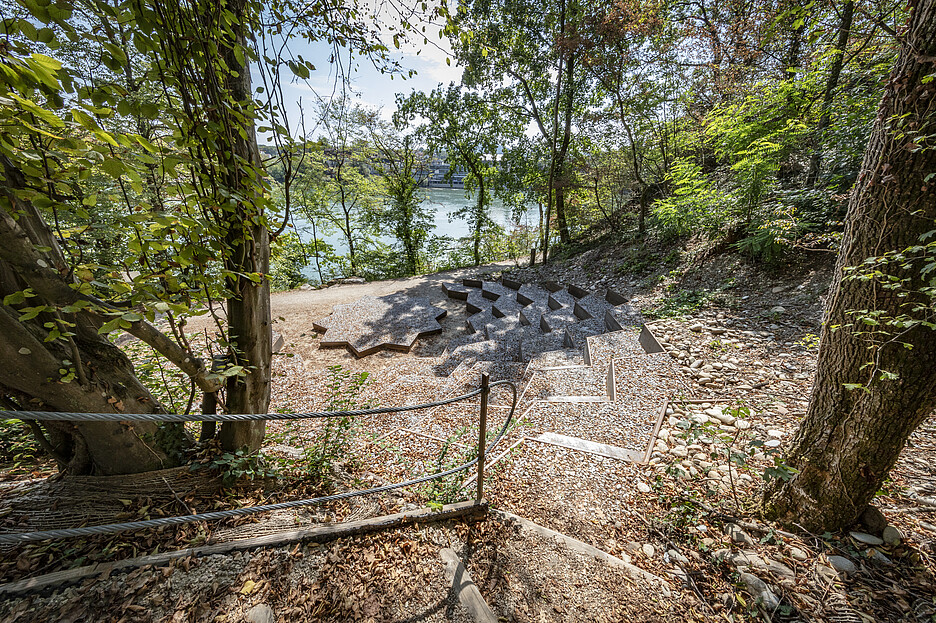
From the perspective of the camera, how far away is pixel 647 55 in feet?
22.3

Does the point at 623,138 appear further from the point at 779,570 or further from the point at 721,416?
the point at 779,570

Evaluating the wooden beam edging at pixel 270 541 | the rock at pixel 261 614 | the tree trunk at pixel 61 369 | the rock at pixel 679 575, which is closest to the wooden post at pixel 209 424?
the tree trunk at pixel 61 369

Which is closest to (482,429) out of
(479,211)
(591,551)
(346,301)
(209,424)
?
(591,551)

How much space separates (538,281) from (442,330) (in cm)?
322

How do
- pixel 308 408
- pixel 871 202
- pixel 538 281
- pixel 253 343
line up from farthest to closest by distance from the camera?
pixel 538 281
pixel 308 408
pixel 253 343
pixel 871 202

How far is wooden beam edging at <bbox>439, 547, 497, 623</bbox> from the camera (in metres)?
1.38

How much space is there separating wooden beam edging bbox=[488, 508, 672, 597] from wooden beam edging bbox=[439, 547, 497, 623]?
381 millimetres

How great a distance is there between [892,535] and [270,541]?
2.89m

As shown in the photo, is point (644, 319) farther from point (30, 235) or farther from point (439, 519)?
point (30, 235)

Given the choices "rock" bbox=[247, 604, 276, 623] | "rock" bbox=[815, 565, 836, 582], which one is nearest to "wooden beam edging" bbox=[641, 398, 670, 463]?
"rock" bbox=[815, 565, 836, 582]

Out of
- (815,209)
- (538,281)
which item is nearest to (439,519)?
(815,209)

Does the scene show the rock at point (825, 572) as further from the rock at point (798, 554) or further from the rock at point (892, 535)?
the rock at point (892, 535)

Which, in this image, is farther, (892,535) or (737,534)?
(737,534)

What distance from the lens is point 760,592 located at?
56.2 inches
